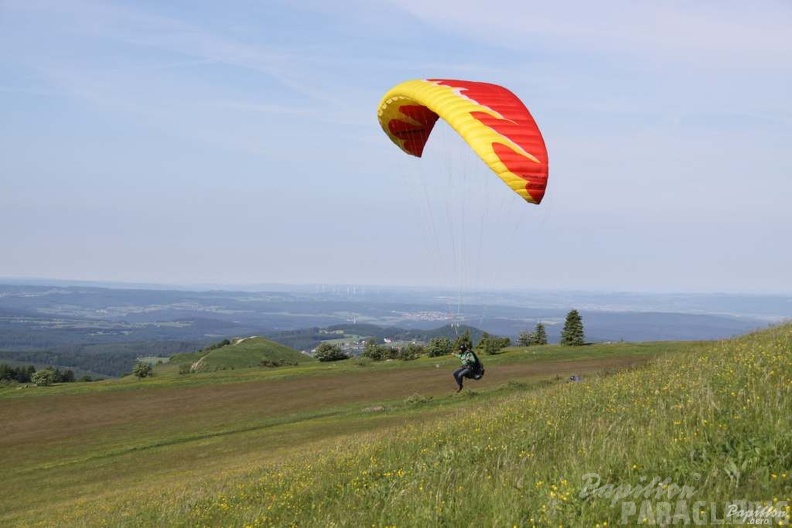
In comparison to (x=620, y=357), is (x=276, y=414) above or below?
below

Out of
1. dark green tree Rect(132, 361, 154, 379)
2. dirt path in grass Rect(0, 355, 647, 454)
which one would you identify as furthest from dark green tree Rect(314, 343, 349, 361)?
dark green tree Rect(132, 361, 154, 379)

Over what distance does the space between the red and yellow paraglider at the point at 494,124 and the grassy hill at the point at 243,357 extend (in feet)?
284

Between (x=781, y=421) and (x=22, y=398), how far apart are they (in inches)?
2382

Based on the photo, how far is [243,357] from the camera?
114 metres

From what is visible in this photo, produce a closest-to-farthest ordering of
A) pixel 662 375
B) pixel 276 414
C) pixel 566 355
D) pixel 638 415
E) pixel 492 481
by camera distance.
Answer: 1. pixel 492 481
2. pixel 638 415
3. pixel 662 375
4. pixel 276 414
5. pixel 566 355

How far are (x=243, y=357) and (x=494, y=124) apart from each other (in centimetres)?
10586

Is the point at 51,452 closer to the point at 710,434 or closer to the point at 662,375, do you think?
the point at 662,375

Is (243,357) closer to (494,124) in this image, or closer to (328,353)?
(328,353)

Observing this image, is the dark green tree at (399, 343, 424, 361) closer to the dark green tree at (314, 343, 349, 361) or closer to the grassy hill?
the dark green tree at (314, 343, 349, 361)

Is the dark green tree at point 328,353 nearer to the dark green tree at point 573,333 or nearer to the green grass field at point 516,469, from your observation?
the dark green tree at point 573,333

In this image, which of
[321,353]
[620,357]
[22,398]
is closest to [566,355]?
[620,357]

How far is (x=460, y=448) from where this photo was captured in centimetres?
1042

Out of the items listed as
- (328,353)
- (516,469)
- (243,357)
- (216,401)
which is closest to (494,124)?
(516,469)

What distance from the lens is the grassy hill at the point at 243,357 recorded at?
106338mm
